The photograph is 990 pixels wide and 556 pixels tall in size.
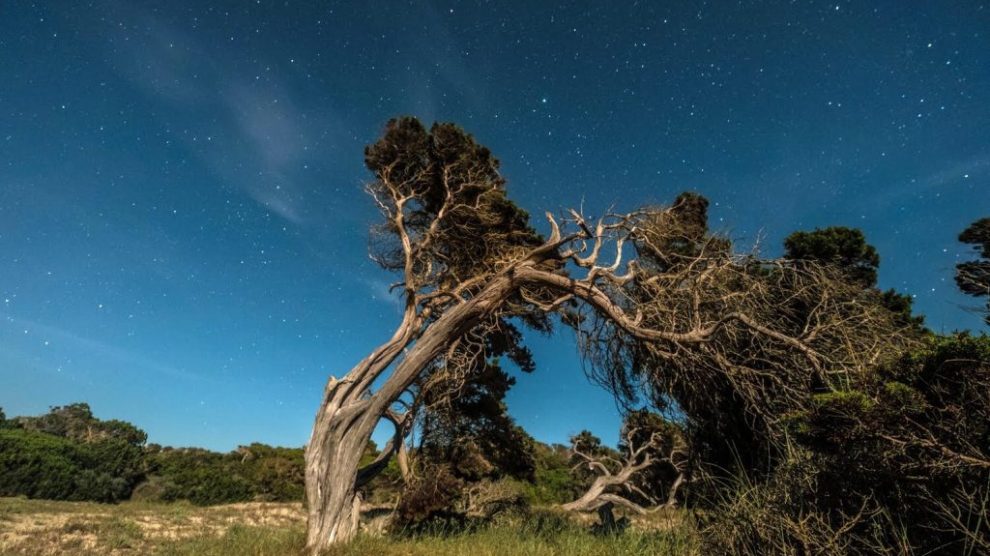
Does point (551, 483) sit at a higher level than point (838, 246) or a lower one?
lower

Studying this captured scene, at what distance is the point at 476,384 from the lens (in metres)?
14.0

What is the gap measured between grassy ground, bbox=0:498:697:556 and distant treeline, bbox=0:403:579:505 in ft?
35.8

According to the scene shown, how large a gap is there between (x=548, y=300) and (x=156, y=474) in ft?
117

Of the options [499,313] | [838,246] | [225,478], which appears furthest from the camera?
[225,478]

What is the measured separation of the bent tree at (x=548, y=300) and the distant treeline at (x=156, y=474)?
52.6 feet

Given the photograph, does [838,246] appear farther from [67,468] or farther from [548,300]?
[67,468]

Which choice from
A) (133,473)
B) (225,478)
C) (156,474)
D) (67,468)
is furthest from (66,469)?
(225,478)

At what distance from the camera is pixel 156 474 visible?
102ft

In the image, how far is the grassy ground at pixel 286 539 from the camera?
208 inches

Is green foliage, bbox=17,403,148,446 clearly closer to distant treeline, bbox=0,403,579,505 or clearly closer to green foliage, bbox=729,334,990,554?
distant treeline, bbox=0,403,579,505

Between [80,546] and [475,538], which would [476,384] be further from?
[80,546]

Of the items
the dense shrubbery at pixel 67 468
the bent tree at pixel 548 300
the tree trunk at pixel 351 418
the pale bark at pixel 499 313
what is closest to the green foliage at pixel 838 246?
the bent tree at pixel 548 300

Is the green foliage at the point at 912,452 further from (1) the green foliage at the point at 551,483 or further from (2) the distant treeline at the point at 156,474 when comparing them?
(1) the green foliage at the point at 551,483

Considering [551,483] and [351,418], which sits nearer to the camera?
[351,418]
